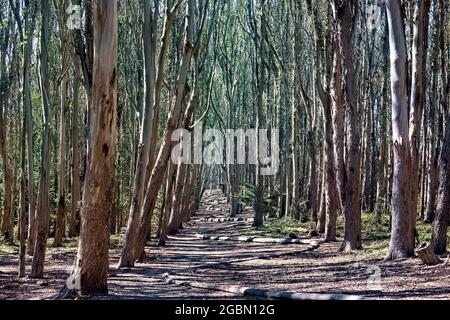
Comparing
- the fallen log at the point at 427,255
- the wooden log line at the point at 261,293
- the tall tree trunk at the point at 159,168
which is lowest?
the wooden log line at the point at 261,293

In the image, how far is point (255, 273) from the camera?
1190 cm

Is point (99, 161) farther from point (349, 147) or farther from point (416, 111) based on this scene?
point (349, 147)

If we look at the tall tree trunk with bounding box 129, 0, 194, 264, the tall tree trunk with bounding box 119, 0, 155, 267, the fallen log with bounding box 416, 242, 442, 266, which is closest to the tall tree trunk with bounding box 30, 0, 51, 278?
the tall tree trunk with bounding box 119, 0, 155, 267

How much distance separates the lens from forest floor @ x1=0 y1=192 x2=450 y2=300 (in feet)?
29.5

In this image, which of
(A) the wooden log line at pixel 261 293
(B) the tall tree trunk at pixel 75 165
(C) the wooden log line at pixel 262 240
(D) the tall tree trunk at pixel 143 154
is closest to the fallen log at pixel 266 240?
(C) the wooden log line at pixel 262 240

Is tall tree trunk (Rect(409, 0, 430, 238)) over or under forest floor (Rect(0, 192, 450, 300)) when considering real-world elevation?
over

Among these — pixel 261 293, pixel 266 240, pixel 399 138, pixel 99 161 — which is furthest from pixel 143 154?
pixel 266 240

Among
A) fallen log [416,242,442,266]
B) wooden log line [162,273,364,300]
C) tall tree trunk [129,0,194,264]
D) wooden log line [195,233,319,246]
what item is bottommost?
wooden log line [195,233,319,246]

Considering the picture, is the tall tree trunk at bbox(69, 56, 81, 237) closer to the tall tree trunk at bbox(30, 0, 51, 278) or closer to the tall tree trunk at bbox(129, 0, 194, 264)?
the tall tree trunk at bbox(129, 0, 194, 264)

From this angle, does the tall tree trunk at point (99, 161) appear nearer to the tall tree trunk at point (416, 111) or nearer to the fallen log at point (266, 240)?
the tall tree trunk at point (416, 111)

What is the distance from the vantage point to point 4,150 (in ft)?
64.5

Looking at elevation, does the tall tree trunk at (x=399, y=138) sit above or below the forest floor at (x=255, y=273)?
above

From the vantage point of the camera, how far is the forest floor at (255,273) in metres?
8.98
